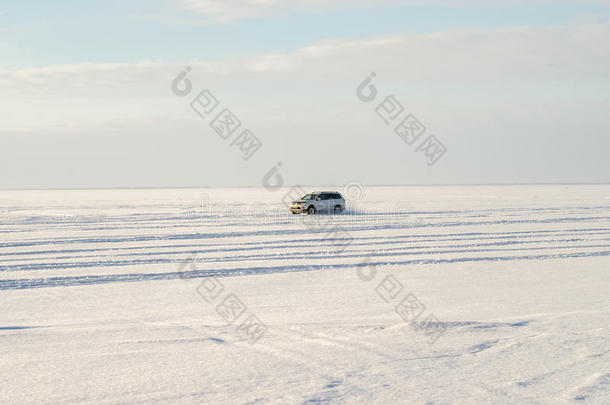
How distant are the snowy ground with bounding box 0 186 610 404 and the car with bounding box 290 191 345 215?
18.1 metres

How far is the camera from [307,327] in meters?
8.27

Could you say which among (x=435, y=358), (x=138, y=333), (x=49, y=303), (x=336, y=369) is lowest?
(x=435, y=358)

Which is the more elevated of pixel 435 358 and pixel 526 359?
pixel 435 358

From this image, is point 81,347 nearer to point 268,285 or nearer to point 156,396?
point 156,396

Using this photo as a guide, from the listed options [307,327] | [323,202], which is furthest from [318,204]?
[307,327]

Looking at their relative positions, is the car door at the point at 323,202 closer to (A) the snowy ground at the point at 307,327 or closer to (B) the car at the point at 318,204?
(B) the car at the point at 318,204

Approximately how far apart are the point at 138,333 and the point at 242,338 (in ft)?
4.87

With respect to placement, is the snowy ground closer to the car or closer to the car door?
the car

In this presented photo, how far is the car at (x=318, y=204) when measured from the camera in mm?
36531

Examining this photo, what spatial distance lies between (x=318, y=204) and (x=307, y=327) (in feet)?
93.3

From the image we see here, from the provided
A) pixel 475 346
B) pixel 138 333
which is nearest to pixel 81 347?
pixel 138 333

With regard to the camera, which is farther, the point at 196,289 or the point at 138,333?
the point at 196,289

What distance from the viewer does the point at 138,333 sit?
8.05 metres

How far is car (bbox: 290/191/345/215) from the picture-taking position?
120 ft
